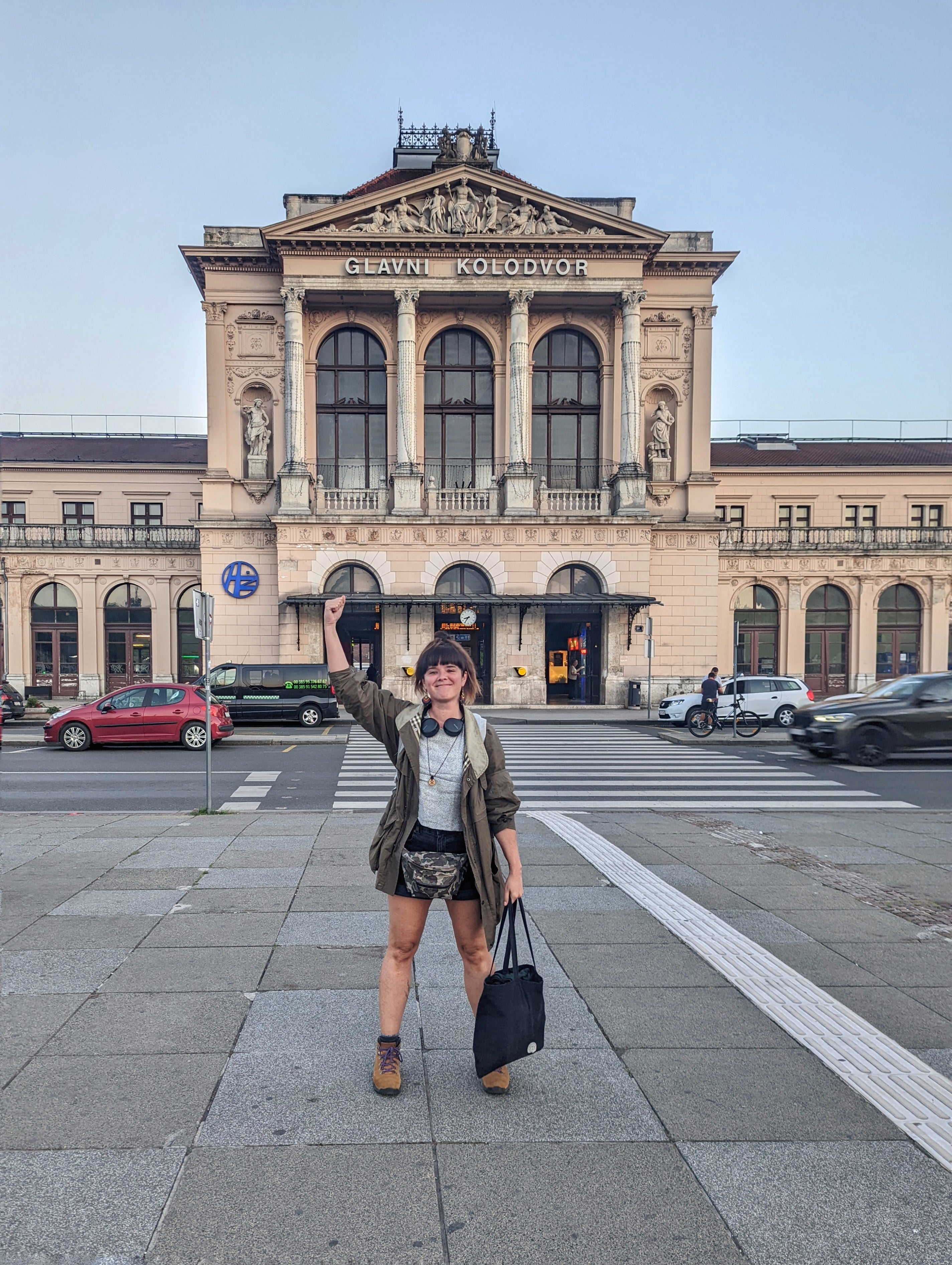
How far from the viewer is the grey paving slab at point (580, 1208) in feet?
8.87

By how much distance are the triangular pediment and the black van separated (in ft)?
57.6

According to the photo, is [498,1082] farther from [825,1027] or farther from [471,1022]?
[825,1027]

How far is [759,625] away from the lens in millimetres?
41500

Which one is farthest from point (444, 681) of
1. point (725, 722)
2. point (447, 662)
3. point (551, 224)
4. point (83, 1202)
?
point (551, 224)

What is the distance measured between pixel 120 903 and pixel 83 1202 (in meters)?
3.91

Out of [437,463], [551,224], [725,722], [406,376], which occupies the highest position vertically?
[551,224]

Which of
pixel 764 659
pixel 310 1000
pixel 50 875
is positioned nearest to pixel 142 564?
pixel 764 659

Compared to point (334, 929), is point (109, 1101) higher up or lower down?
higher up

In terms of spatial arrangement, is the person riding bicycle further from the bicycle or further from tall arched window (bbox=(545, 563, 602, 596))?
tall arched window (bbox=(545, 563, 602, 596))

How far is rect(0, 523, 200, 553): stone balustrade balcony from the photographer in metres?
37.8

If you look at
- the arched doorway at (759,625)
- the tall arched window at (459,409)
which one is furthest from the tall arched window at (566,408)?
the arched doorway at (759,625)

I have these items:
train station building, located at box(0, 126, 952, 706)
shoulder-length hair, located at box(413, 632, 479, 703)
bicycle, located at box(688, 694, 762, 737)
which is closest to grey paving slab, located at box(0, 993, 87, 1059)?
shoulder-length hair, located at box(413, 632, 479, 703)

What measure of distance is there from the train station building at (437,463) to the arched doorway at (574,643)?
0.34ft

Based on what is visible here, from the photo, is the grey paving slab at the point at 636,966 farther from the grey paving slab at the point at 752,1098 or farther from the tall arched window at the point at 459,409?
the tall arched window at the point at 459,409
